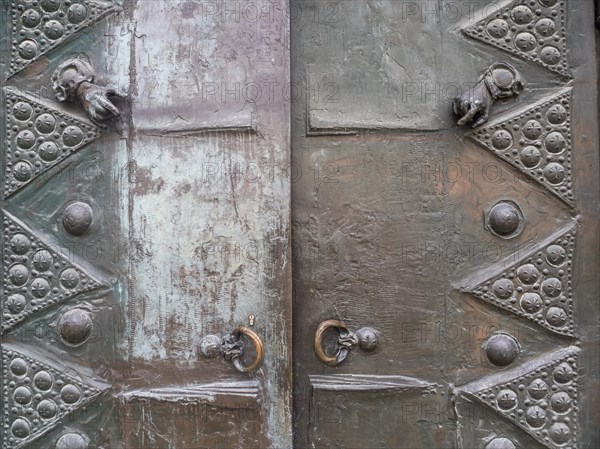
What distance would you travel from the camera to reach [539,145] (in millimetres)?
1990

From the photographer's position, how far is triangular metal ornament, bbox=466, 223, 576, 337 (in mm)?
1972

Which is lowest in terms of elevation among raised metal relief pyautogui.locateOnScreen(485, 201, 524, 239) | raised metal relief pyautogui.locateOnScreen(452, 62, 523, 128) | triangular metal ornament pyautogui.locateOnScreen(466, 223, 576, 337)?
triangular metal ornament pyautogui.locateOnScreen(466, 223, 576, 337)

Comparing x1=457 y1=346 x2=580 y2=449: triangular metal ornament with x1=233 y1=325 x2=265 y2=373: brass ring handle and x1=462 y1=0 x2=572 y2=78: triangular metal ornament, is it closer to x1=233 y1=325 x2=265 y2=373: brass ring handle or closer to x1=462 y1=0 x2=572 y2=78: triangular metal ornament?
x1=233 y1=325 x2=265 y2=373: brass ring handle

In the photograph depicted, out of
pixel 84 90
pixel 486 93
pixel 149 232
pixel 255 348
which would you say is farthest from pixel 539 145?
pixel 84 90

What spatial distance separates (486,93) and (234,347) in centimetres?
118

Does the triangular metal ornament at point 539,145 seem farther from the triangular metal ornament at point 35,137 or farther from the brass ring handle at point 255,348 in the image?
the triangular metal ornament at point 35,137

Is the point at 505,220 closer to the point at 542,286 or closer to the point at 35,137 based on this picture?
the point at 542,286

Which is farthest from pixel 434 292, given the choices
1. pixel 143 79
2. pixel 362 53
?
pixel 143 79

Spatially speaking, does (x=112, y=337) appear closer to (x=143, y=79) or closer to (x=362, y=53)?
(x=143, y=79)

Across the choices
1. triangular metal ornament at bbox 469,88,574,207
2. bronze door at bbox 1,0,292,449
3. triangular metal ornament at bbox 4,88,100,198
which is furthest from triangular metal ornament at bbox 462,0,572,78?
triangular metal ornament at bbox 4,88,100,198

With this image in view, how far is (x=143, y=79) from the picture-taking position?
6.50ft

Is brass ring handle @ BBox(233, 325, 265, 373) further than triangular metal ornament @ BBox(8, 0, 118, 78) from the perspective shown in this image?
No

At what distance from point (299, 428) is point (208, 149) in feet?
3.27

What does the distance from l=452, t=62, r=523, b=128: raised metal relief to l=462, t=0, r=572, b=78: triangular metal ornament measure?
8cm
